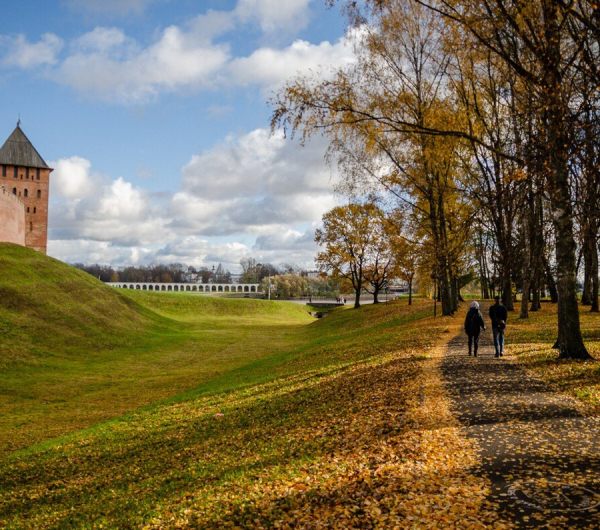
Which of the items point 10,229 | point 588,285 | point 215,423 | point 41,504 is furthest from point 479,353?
point 10,229

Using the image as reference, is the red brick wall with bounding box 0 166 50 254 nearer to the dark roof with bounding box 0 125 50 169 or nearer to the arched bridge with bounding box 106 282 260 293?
the dark roof with bounding box 0 125 50 169

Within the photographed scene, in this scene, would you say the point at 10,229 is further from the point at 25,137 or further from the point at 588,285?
the point at 588,285

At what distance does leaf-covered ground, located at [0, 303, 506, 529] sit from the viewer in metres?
6.16

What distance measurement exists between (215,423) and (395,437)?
6.15 metres

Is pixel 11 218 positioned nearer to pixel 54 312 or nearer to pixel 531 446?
pixel 54 312

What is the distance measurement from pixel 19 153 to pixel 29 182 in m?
4.18

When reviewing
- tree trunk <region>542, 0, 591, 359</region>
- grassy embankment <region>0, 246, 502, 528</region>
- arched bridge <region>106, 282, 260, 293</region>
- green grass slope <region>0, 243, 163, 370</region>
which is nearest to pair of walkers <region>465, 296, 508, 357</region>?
tree trunk <region>542, 0, 591, 359</region>

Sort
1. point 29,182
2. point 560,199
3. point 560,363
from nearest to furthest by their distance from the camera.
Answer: point 560,199
point 560,363
point 29,182

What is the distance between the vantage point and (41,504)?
30.7 feet

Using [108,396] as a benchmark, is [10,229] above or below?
above

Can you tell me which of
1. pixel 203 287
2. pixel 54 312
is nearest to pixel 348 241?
pixel 54 312

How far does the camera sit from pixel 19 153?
63.5 metres

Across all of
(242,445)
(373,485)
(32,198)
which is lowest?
(242,445)

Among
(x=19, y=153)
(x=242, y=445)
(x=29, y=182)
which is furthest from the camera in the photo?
(x=19, y=153)
